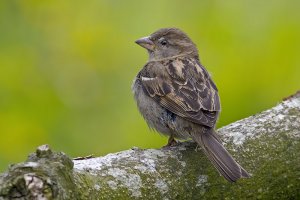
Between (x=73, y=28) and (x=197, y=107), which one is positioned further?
(x=73, y=28)

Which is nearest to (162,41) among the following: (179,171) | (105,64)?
(105,64)

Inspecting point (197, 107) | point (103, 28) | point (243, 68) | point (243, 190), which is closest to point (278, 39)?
point (243, 68)

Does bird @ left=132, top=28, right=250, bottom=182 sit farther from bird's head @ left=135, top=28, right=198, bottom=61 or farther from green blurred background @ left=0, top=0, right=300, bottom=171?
green blurred background @ left=0, top=0, right=300, bottom=171

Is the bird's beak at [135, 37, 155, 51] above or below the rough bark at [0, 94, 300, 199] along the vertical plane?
above

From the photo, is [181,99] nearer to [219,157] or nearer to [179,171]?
[219,157]

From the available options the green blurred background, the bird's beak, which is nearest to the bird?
the bird's beak

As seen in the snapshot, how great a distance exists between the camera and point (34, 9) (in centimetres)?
645

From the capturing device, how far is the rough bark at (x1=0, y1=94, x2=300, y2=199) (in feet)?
11.2

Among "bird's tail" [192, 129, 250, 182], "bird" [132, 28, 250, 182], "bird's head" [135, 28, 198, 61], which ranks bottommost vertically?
"bird's tail" [192, 129, 250, 182]

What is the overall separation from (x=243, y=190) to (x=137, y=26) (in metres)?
2.97

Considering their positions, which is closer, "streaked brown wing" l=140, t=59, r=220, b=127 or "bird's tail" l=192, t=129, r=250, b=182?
"bird's tail" l=192, t=129, r=250, b=182

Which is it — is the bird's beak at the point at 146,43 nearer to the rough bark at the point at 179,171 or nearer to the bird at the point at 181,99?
the bird at the point at 181,99

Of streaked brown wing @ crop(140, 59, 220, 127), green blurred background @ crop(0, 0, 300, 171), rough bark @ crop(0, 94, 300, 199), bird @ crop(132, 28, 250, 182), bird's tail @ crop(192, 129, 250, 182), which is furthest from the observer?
green blurred background @ crop(0, 0, 300, 171)

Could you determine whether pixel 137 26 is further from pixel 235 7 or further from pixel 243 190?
A: pixel 243 190
